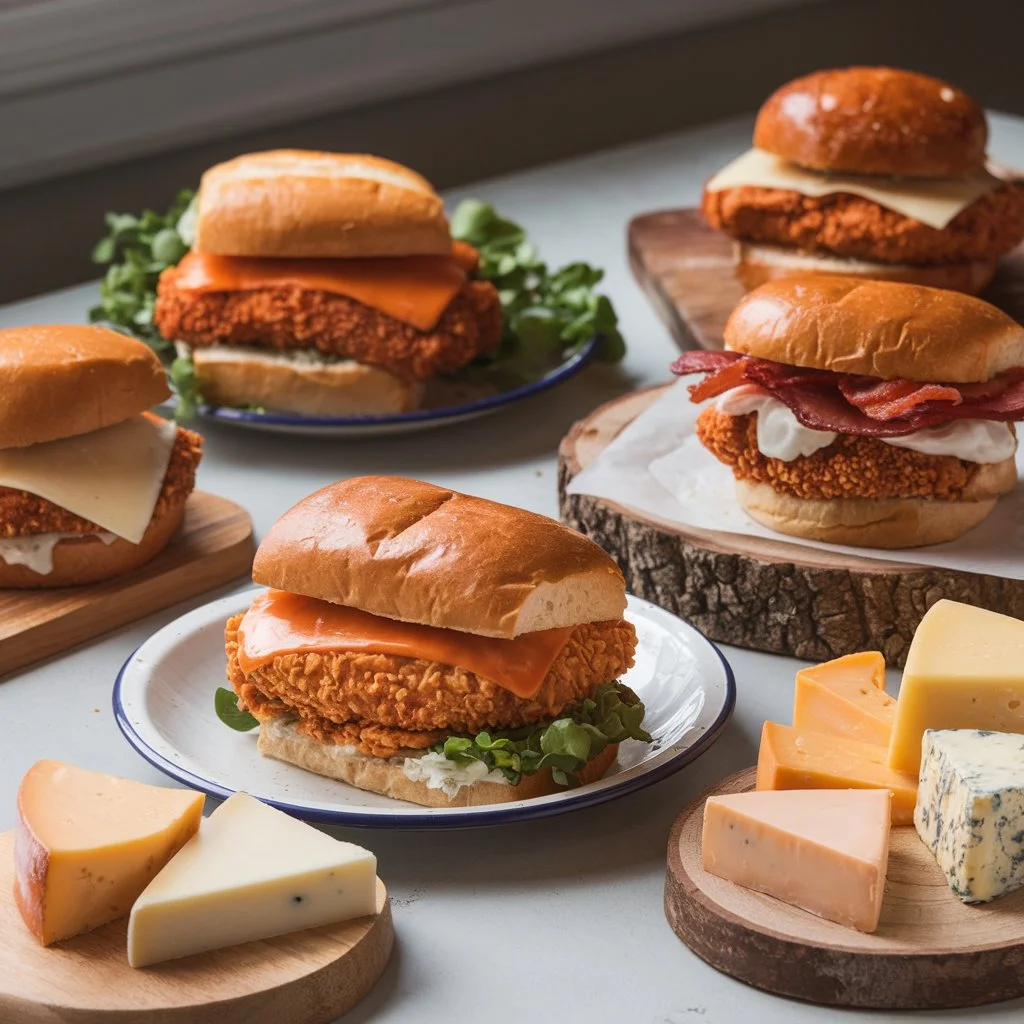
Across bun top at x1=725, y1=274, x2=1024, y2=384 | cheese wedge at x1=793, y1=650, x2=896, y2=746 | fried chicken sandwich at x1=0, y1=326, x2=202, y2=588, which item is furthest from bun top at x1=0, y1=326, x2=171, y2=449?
cheese wedge at x1=793, y1=650, x2=896, y2=746

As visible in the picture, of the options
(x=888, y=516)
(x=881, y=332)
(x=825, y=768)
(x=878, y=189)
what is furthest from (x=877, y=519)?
(x=878, y=189)

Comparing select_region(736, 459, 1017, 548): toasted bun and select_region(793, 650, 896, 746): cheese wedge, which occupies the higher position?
select_region(793, 650, 896, 746): cheese wedge

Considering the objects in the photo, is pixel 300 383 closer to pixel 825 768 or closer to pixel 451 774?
pixel 451 774

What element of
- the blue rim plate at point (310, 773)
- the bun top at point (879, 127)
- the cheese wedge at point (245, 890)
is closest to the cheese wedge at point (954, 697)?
the blue rim plate at point (310, 773)

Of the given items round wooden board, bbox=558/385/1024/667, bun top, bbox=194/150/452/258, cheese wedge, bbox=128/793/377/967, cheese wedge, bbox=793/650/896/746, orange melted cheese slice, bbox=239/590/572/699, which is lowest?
round wooden board, bbox=558/385/1024/667

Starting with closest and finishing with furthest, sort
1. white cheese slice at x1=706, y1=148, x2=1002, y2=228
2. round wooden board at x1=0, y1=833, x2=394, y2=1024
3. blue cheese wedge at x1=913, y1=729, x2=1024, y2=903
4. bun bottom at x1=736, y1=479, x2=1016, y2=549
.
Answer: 1. round wooden board at x1=0, y1=833, x2=394, y2=1024
2. blue cheese wedge at x1=913, y1=729, x2=1024, y2=903
3. bun bottom at x1=736, y1=479, x2=1016, y2=549
4. white cheese slice at x1=706, y1=148, x2=1002, y2=228

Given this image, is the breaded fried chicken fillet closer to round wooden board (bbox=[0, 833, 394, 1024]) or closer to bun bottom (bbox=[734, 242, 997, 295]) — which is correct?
round wooden board (bbox=[0, 833, 394, 1024])

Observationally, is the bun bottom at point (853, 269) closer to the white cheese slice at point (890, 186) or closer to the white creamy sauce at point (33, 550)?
the white cheese slice at point (890, 186)

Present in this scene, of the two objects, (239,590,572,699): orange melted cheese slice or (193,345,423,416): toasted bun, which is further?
(193,345,423,416): toasted bun

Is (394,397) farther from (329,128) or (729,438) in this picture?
(329,128)

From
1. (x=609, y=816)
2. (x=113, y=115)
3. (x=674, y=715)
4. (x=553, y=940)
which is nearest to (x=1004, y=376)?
(x=674, y=715)

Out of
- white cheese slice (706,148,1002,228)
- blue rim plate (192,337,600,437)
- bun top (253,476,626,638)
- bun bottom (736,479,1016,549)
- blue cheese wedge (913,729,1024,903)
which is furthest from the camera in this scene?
white cheese slice (706,148,1002,228)
